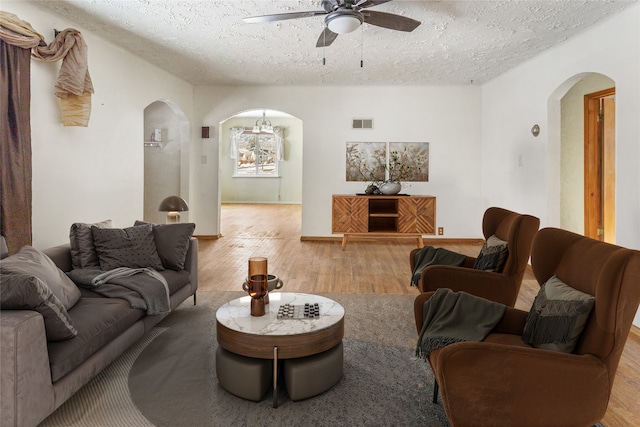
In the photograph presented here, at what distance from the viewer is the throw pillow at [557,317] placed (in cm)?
175

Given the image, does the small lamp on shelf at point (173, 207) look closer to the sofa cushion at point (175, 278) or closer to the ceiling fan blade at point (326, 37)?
the sofa cushion at point (175, 278)

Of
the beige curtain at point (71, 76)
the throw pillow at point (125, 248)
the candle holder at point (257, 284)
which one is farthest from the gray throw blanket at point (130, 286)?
the beige curtain at point (71, 76)

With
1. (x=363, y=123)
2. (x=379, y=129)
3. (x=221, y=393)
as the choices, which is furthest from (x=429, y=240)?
(x=221, y=393)

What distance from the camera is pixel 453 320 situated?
2158 millimetres

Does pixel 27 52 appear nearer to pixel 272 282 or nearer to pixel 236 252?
pixel 272 282

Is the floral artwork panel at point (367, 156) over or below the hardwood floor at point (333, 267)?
over

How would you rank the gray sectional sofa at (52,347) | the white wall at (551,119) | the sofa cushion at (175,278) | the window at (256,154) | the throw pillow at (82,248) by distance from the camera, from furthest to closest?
the window at (256,154) < the white wall at (551,119) < the sofa cushion at (175,278) < the throw pillow at (82,248) < the gray sectional sofa at (52,347)

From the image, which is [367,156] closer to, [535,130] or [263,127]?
[535,130]

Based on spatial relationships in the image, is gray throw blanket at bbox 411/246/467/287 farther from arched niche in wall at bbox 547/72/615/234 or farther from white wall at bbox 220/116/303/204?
white wall at bbox 220/116/303/204

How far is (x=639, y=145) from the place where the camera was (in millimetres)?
3557

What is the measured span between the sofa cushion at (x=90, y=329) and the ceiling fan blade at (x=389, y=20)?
2.83 meters

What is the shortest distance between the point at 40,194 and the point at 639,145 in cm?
534

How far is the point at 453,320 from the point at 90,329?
194cm

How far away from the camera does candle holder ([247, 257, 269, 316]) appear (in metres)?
2.47
